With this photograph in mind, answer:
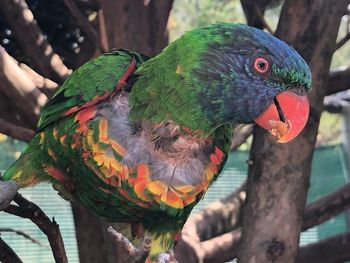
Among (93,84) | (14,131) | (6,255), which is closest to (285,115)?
(93,84)

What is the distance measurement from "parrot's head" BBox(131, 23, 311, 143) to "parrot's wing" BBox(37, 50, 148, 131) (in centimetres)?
10

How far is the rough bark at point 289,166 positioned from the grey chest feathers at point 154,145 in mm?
297

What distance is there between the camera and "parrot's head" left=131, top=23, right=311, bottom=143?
2.94ft

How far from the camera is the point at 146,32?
1562mm

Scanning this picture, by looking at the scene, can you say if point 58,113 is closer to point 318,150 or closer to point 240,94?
point 240,94

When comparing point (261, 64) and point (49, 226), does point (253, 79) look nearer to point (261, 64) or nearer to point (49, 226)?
point (261, 64)

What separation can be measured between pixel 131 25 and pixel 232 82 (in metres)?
0.69

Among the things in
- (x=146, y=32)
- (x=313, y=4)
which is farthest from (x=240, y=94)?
(x=146, y=32)

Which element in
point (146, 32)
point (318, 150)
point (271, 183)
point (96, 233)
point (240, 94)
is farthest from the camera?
point (318, 150)

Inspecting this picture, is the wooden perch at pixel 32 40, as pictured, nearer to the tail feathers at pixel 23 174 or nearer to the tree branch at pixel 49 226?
the tail feathers at pixel 23 174

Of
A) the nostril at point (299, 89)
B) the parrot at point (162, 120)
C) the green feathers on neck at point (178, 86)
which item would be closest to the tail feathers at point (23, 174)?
the parrot at point (162, 120)

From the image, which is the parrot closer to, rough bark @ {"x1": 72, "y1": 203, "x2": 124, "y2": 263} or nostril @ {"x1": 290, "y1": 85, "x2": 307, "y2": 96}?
nostril @ {"x1": 290, "y1": 85, "x2": 307, "y2": 96}

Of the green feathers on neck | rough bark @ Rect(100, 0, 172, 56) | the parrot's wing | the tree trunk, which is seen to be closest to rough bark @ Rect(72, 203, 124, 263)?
the tree trunk

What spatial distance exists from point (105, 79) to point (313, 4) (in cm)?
54
